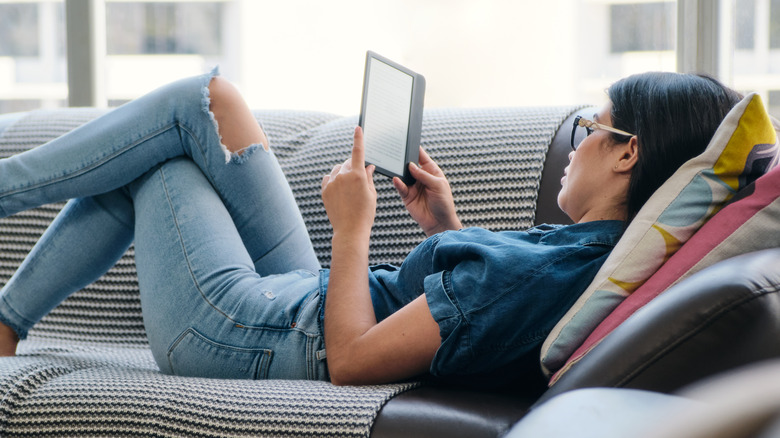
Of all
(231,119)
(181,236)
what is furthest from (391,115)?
(181,236)

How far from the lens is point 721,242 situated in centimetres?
80

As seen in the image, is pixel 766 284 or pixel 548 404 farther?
pixel 766 284

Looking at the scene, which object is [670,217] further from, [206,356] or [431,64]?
[431,64]

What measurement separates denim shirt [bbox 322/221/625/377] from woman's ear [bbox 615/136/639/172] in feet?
0.31

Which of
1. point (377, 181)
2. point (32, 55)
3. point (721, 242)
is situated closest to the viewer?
point (721, 242)

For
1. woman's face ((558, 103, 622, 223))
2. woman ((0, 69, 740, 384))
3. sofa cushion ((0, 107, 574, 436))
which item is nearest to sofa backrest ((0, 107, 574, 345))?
sofa cushion ((0, 107, 574, 436))

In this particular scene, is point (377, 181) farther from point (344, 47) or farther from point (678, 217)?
point (344, 47)

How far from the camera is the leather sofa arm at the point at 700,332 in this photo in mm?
626

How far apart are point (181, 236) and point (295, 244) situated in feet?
0.78

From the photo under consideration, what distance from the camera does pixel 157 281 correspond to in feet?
3.84

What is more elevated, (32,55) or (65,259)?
(32,55)

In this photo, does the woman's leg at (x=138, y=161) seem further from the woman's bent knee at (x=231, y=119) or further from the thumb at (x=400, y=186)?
the thumb at (x=400, y=186)

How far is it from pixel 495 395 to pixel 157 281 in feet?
1.84

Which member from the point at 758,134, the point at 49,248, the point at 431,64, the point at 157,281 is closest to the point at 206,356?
the point at 157,281
